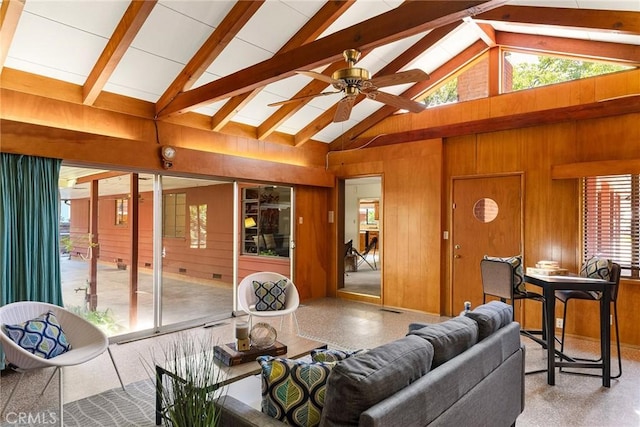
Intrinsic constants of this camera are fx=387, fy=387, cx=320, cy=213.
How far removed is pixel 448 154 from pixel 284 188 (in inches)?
109

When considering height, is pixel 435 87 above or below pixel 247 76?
above

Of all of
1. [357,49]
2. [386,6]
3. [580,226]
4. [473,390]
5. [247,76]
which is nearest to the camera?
[473,390]

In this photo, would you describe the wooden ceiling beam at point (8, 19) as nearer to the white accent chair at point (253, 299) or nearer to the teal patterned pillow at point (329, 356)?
the white accent chair at point (253, 299)

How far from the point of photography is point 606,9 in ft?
12.4

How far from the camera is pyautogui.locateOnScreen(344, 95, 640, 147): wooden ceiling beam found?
4.47 meters

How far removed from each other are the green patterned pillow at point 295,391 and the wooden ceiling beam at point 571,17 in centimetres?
426

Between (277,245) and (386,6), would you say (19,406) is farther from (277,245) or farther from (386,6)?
(386,6)

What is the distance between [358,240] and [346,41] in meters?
8.67

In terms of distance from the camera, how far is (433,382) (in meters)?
1.69

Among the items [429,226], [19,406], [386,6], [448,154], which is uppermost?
[386,6]

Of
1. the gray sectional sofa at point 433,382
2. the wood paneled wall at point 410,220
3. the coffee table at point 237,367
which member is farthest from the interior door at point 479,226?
the coffee table at point 237,367

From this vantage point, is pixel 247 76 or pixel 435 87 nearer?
pixel 247 76

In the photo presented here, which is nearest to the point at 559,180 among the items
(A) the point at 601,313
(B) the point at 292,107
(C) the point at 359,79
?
(A) the point at 601,313

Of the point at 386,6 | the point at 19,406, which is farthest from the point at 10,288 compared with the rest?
the point at 386,6
